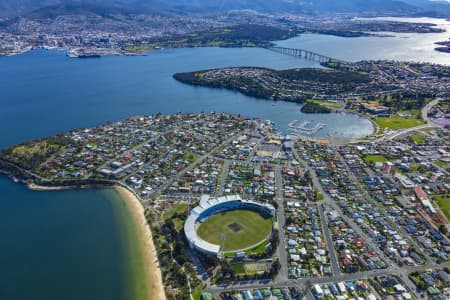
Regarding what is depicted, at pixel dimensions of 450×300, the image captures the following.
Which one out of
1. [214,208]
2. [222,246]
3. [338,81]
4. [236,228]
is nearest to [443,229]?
[236,228]

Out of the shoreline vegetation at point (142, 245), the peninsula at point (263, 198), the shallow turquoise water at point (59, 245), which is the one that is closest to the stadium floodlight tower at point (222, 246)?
the peninsula at point (263, 198)

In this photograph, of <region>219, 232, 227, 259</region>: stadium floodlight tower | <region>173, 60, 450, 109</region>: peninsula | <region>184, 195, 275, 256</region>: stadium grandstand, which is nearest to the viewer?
<region>219, 232, 227, 259</region>: stadium floodlight tower

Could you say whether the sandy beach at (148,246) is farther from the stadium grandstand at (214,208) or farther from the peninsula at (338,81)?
the peninsula at (338,81)

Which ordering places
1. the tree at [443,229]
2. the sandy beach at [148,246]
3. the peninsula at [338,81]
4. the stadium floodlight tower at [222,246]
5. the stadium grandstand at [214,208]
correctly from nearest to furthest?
the sandy beach at [148,246], the stadium floodlight tower at [222,246], the stadium grandstand at [214,208], the tree at [443,229], the peninsula at [338,81]

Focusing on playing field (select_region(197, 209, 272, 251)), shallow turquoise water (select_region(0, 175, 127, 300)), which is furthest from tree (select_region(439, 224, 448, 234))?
shallow turquoise water (select_region(0, 175, 127, 300))

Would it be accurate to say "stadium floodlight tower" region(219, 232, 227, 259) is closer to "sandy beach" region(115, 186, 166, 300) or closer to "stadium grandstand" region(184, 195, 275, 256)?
"stadium grandstand" region(184, 195, 275, 256)

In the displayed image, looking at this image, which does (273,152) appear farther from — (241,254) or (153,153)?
(241,254)
